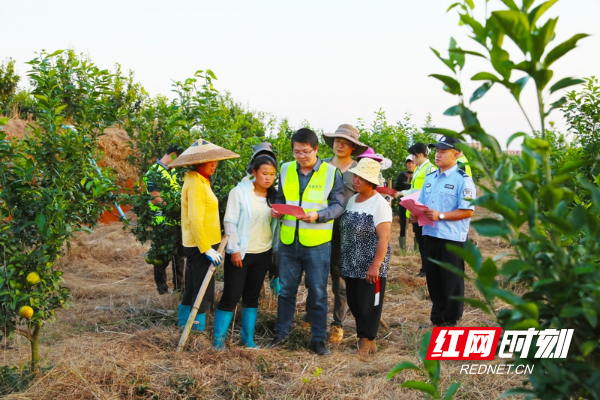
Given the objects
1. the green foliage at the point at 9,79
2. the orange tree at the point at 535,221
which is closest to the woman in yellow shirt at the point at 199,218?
the orange tree at the point at 535,221

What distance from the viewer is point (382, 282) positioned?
4547 mm

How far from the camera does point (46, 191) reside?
339 cm

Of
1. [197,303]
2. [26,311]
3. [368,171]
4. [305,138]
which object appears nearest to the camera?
[26,311]

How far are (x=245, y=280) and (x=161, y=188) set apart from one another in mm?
1277

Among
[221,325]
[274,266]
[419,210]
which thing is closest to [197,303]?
[221,325]

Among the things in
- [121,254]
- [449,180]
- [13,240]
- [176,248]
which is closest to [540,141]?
[13,240]

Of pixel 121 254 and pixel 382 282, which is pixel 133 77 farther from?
pixel 382 282

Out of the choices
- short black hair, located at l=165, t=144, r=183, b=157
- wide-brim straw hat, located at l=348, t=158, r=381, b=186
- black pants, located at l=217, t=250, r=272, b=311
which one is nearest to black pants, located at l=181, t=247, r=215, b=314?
black pants, located at l=217, t=250, r=272, b=311

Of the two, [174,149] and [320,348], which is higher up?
[174,149]

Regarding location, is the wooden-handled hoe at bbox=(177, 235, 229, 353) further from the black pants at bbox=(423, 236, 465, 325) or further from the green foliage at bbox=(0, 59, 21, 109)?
the green foliage at bbox=(0, 59, 21, 109)

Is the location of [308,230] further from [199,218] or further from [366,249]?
[199,218]

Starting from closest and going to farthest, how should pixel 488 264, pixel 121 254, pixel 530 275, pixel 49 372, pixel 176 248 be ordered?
pixel 488 264
pixel 530 275
pixel 49 372
pixel 176 248
pixel 121 254

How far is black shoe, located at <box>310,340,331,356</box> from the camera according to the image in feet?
14.6

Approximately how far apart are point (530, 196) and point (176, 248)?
468 centimetres
